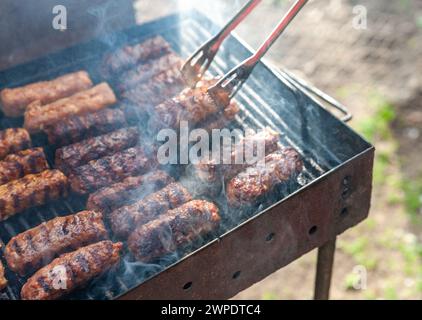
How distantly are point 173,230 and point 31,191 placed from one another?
105cm

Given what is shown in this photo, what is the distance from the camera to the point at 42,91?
462 cm

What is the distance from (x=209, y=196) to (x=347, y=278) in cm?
258

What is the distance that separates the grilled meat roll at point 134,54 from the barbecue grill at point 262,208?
0.43 ft

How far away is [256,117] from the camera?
14.8 feet

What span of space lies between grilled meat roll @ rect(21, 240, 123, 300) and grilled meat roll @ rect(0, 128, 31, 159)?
1142 mm

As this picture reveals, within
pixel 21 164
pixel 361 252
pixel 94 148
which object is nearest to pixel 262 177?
pixel 94 148

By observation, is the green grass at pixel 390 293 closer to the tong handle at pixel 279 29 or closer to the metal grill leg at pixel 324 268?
the metal grill leg at pixel 324 268

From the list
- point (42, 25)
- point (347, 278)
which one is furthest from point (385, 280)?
point (42, 25)

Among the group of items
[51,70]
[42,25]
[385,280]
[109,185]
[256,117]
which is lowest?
[385,280]

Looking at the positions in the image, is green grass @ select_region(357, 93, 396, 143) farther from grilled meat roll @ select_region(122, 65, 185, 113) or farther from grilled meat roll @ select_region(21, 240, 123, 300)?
grilled meat roll @ select_region(21, 240, 123, 300)

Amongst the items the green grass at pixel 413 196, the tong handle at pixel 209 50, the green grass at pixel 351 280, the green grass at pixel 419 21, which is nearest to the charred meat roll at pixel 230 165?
the tong handle at pixel 209 50
